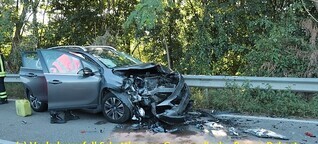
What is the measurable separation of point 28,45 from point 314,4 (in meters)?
10.2

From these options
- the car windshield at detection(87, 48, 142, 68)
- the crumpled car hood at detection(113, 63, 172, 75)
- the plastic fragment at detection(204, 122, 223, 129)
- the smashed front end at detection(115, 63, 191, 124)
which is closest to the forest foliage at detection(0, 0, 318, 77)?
the car windshield at detection(87, 48, 142, 68)

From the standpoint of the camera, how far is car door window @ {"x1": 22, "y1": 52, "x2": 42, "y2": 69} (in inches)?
325

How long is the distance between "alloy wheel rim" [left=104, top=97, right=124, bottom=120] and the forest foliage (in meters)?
2.85

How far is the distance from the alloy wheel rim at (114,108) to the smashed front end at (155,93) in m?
0.29

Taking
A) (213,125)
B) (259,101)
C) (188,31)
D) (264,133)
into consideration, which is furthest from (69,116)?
(188,31)

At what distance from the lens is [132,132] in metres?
5.90

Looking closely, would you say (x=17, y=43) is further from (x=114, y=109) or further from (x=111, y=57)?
(x=114, y=109)

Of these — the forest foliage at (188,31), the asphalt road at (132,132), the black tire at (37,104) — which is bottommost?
the asphalt road at (132,132)

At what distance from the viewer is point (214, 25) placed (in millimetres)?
10727

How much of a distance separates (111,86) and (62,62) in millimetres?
1389

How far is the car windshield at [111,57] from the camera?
7.10 meters

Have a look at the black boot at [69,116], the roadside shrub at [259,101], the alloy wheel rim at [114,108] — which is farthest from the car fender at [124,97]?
the roadside shrub at [259,101]

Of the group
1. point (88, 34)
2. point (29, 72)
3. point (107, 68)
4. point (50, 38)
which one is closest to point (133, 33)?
point (88, 34)

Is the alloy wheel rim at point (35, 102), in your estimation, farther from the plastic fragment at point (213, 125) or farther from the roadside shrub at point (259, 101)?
the plastic fragment at point (213, 125)
